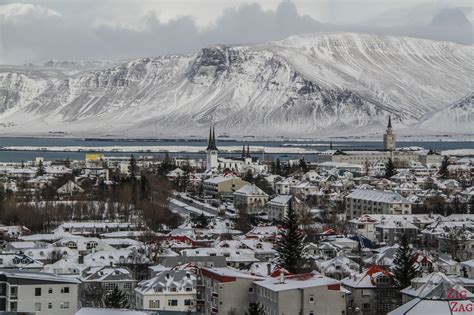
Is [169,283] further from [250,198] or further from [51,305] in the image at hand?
[250,198]

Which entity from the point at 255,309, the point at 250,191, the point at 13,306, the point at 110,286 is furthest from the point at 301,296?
the point at 250,191

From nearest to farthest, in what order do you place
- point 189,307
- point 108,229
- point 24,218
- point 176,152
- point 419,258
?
point 189,307
point 419,258
point 108,229
point 24,218
point 176,152

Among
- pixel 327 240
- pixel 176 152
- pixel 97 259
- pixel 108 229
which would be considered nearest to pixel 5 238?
pixel 108 229

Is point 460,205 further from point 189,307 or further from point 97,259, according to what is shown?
point 189,307

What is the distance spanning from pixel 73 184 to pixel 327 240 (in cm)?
2784

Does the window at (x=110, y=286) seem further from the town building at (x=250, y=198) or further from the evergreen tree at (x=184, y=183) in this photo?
the evergreen tree at (x=184, y=183)

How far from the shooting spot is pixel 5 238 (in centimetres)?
4034

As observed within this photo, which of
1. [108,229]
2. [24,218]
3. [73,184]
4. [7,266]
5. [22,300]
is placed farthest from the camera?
[73,184]

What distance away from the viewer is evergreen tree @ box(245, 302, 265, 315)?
23.0 meters

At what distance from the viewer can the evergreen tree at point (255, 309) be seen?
22953mm

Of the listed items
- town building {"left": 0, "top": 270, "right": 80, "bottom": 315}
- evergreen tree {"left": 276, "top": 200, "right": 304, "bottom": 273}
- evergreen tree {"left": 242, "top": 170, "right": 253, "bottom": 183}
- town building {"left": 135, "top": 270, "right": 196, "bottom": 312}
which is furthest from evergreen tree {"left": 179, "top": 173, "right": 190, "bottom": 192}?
town building {"left": 0, "top": 270, "right": 80, "bottom": 315}

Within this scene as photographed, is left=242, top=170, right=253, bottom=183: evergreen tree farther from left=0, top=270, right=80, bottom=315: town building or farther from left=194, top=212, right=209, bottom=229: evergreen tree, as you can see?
left=0, top=270, right=80, bottom=315: town building

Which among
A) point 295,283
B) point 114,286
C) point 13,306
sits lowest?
point 114,286

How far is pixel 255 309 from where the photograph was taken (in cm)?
2300
